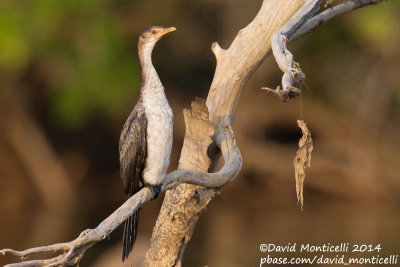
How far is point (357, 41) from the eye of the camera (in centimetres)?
1456

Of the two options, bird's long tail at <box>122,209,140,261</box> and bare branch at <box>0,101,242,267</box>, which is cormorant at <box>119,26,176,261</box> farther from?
bare branch at <box>0,101,242,267</box>

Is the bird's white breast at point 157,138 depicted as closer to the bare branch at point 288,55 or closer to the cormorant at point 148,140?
the cormorant at point 148,140

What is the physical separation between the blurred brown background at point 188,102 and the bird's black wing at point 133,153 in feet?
23.2

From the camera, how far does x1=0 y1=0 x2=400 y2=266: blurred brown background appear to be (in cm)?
1345

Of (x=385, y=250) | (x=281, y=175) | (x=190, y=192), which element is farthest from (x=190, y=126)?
(x=281, y=175)

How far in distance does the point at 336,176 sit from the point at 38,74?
6128mm

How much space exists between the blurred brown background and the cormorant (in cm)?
727

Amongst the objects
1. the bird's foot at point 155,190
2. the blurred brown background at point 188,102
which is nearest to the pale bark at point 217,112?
the bird's foot at point 155,190

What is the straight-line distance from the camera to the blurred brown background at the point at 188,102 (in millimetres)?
13453

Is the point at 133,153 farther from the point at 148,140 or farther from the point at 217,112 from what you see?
the point at 217,112

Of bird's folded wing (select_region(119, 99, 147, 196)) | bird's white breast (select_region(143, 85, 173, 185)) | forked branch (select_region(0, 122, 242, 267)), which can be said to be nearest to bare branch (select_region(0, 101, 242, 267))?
forked branch (select_region(0, 122, 242, 267))

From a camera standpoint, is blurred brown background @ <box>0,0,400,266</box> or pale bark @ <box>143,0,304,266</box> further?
blurred brown background @ <box>0,0,400,266</box>

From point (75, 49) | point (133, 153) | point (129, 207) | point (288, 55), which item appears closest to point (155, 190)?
point (133, 153)

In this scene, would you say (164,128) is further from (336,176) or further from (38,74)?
(38,74)
